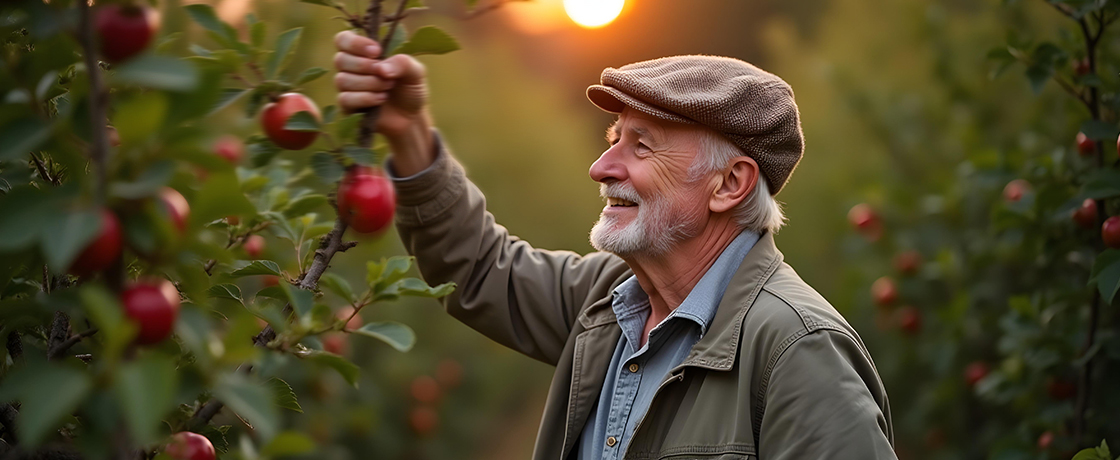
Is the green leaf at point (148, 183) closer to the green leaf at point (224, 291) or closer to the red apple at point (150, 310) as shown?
the red apple at point (150, 310)

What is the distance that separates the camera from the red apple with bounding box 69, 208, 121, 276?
0.59 metres

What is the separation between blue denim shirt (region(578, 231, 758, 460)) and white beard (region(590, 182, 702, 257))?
9 centimetres

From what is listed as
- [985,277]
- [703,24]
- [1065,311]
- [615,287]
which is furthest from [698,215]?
[703,24]

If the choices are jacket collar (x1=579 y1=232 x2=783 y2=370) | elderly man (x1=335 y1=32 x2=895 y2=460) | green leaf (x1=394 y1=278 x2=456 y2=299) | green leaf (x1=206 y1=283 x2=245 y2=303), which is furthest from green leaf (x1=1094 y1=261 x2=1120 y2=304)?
green leaf (x1=206 y1=283 x2=245 y2=303)

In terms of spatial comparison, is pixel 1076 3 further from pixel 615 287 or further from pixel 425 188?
pixel 425 188

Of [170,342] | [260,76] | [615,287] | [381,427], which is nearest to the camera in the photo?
[170,342]

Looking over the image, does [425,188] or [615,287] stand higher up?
[425,188]

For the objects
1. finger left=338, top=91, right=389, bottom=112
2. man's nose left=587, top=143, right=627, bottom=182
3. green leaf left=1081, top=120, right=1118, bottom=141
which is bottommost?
A: man's nose left=587, top=143, right=627, bottom=182

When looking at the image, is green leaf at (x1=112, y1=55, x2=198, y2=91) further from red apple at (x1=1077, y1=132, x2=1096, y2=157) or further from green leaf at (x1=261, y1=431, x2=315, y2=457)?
red apple at (x1=1077, y1=132, x2=1096, y2=157)

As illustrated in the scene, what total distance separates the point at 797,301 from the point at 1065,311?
1.19m

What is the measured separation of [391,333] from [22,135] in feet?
1.35

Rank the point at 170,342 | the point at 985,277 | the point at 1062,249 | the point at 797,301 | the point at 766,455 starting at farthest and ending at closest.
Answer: the point at 985,277 < the point at 1062,249 < the point at 797,301 < the point at 766,455 < the point at 170,342

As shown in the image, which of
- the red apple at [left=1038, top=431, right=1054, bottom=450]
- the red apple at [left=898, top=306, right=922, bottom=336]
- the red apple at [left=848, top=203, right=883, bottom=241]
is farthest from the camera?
the red apple at [left=848, top=203, right=883, bottom=241]

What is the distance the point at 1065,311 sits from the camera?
2.21m
